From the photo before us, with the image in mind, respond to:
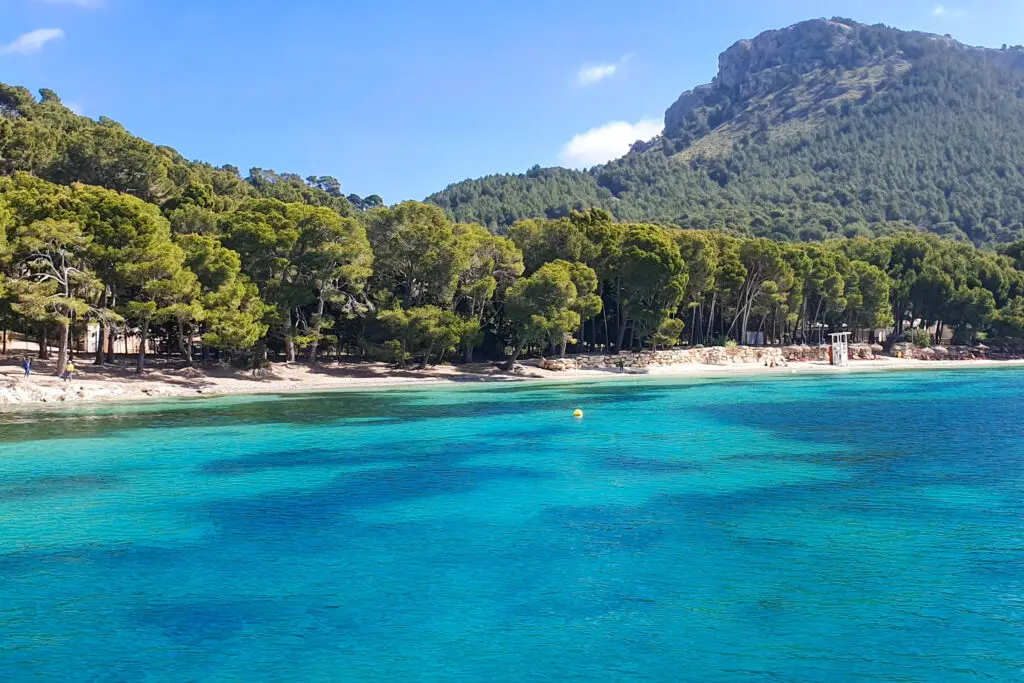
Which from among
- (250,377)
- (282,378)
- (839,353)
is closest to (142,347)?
(250,377)

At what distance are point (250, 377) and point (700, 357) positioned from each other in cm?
4182

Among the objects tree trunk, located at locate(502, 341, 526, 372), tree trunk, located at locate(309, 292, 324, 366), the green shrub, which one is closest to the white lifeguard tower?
the green shrub

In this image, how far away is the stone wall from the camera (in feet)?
228

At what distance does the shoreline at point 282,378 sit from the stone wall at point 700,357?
0.71m

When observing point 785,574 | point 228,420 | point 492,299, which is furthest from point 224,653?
point 492,299

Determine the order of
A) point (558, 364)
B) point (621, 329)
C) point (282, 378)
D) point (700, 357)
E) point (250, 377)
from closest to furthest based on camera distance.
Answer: point (250, 377) < point (282, 378) < point (558, 364) < point (621, 329) < point (700, 357)

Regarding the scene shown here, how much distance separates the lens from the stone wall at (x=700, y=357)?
69.6 meters

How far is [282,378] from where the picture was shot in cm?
5747

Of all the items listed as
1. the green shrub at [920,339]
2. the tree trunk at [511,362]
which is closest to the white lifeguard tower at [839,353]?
the green shrub at [920,339]

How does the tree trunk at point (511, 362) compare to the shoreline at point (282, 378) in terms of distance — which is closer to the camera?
the shoreline at point (282, 378)

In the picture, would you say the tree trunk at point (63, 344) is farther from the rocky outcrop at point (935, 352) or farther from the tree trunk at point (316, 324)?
the rocky outcrop at point (935, 352)

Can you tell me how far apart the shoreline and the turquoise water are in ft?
47.0

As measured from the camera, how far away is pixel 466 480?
2347cm

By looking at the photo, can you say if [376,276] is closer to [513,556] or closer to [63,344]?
[63,344]
